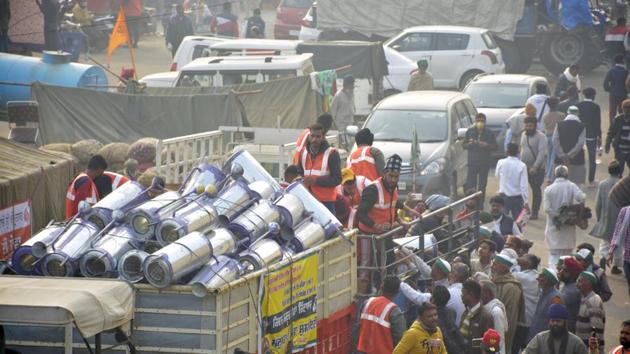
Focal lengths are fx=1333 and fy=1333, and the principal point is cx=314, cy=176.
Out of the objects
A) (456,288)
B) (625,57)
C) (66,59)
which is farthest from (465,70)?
(456,288)

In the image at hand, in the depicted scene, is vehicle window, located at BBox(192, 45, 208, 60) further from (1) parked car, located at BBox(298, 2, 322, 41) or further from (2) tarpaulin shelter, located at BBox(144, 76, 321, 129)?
(1) parked car, located at BBox(298, 2, 322, 41)

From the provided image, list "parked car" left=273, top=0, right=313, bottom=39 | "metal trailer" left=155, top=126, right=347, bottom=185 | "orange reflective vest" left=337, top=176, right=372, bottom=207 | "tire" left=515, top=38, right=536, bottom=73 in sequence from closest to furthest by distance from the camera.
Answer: "orange reflective vest" left=337, top=176, right=372, bottom=207
"metal trailer" left=155, top=126, right=347, bottom=185
"tire" left=515, top=38, right=536, bottom=73
"parked car" left=273, top=0, right=313, bottom=39

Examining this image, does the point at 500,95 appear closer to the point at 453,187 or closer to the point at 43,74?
the point at 453,187

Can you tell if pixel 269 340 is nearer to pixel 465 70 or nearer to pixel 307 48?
pixel 307 48

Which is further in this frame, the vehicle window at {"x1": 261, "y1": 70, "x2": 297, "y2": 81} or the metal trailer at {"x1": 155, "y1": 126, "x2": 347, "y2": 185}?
the vehicle window at {"x1": 261, "y1": 70, "x2": 297, "y2": 81}

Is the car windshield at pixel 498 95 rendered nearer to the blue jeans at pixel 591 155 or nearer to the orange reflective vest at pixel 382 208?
the blue jeans at pixel 591 155

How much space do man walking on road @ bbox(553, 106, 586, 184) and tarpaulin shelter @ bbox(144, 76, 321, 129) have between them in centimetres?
366

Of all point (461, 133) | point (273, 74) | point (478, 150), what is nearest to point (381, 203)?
point (461, 133)

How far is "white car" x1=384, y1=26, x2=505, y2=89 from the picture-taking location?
1132 inches

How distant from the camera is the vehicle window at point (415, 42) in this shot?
29.2 metres

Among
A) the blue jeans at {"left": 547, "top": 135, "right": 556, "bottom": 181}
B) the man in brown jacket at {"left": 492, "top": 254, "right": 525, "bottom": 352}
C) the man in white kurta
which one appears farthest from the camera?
the blue jeans at {"left": 547, "top": 135, "right": 556, "bottom": 181}

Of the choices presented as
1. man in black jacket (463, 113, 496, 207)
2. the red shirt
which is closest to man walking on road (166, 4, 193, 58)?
the red shirt

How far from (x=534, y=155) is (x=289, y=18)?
18.1 metres

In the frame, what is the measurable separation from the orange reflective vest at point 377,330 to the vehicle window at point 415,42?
1871cm
